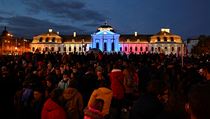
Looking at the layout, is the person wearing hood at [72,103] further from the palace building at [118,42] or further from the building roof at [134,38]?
the building roof at [134,38]

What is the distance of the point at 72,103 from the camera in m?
8.65

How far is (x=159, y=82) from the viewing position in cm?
630

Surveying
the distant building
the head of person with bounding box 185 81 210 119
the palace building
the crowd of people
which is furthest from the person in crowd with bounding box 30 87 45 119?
the palace building

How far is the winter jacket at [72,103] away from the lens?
28.2 feet

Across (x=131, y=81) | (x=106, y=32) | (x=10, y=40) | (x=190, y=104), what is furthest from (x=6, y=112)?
(x=106, y=32)

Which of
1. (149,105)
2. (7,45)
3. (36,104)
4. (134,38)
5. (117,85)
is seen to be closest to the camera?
(149,105)

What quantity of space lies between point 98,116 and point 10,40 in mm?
138218

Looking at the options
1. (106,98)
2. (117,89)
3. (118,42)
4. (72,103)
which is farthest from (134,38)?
(72,103)

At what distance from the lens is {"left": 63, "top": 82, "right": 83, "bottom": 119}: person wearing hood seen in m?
8.59

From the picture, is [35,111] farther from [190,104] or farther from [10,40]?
[10,40]

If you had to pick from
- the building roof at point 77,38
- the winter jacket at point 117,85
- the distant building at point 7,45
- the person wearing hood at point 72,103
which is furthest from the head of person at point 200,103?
the building roof at point 77,38

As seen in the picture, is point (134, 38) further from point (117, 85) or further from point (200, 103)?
point (200, 103)

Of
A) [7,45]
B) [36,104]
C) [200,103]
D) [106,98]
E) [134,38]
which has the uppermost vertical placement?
[134,38]

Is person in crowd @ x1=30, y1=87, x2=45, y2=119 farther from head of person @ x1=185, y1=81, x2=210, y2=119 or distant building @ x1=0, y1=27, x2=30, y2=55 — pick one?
distant building @ x1=0, y1=27, x2=30, y2=55
